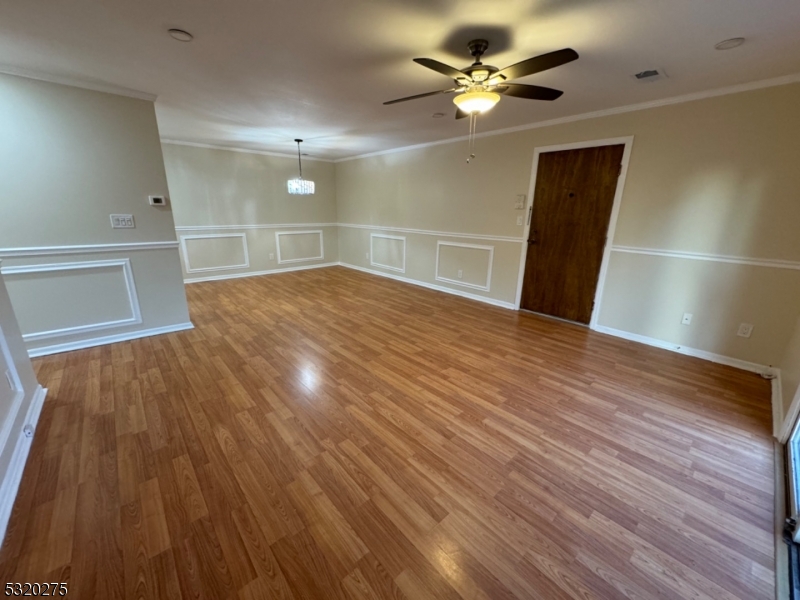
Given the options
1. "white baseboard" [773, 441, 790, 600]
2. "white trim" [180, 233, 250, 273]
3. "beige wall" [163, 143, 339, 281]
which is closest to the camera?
"white baseboard" [773, 441, 790, 600]

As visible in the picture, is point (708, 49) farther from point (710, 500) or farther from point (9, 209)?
point (9, 209)

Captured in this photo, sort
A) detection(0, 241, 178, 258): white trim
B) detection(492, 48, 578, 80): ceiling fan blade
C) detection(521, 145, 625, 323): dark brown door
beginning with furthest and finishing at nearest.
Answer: detection(521, 145, 625, 323): dark brown door, detection(0, 241, 178, 258): white trim, detection(492, 48, 578, 80): ceiling fan blade

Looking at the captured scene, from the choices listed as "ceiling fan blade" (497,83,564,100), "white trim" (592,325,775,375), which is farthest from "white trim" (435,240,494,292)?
"ceiling fan blade" (497,83,564,100)

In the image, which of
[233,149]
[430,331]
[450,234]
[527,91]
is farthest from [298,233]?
[527,91]

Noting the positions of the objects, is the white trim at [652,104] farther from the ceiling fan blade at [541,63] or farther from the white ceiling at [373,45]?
the ceiling fan blade at [541,63]

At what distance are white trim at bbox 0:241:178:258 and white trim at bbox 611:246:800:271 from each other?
4.74 m

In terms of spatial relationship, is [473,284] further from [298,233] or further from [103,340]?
[103,340]

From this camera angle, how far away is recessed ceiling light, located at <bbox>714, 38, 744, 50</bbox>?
1786mm

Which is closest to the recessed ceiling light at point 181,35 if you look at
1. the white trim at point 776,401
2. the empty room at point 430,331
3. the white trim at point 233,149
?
the empty room at point 430,331

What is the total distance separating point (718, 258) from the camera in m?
2.73

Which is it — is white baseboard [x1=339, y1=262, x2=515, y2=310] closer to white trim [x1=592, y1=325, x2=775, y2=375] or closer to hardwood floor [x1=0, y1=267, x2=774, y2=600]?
white trim [x1=592, y1=325, x2=775, y2=375]

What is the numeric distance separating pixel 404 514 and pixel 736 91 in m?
3.89

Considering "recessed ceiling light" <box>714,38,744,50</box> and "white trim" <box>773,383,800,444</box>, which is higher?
"recessed ceiling light" <box>714,38,744,50</box>

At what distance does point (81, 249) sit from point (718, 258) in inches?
223
